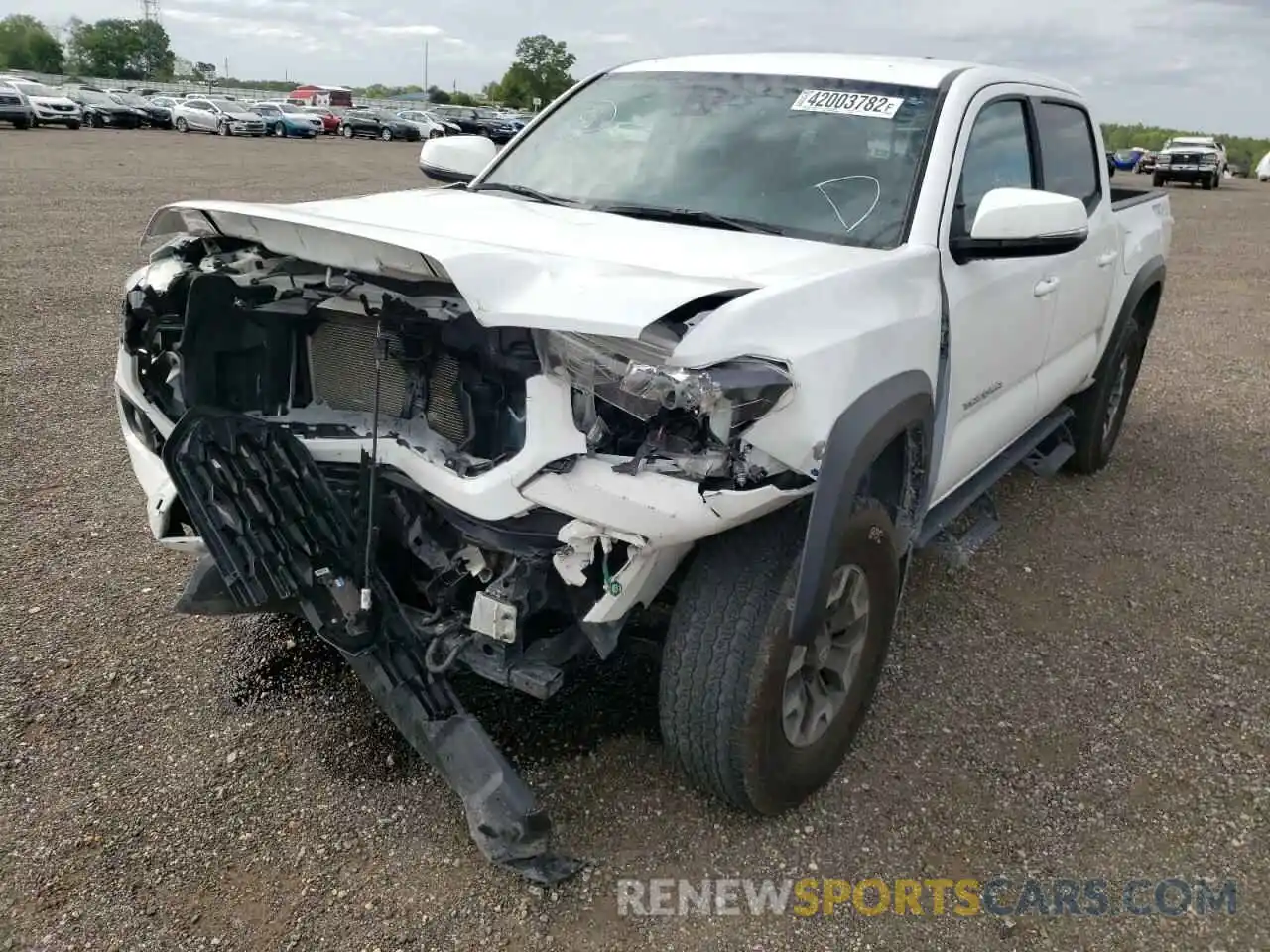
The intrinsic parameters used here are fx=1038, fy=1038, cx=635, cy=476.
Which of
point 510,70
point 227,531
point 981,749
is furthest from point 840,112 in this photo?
point 510,70

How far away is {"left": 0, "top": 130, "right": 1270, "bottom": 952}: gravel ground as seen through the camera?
7.88ft

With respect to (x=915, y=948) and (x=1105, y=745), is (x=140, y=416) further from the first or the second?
(x=1105, y=745)

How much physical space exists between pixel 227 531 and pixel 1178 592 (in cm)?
363

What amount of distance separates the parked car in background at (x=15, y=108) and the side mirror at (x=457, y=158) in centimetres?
3341

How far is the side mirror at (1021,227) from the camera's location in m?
2.87

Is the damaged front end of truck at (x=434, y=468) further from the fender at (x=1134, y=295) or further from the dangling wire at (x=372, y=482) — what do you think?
the fender at (x=1134, y=295)

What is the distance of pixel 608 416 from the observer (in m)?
2.29

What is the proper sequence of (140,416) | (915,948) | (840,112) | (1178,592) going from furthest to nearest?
1. (1178,592)
2. (840,112)
3. (140,416)
4. (915,948)

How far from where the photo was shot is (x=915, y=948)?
2.36 metres

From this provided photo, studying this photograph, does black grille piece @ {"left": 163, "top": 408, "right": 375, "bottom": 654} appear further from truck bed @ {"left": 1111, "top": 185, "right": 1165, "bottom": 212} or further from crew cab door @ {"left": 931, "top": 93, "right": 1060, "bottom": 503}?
truck bed @ {"left": 1111, "top": 185, "right": 1165, "bottom": 212}

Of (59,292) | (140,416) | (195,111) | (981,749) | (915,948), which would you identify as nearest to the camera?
(915,948)

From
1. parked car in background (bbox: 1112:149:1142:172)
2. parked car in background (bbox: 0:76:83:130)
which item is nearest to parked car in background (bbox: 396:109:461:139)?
parked car in background (bbox: 0:76:83:130)

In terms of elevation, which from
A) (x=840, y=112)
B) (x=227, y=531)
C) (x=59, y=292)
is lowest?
(x=59, y=292)

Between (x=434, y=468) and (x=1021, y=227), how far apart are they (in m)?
1.74
